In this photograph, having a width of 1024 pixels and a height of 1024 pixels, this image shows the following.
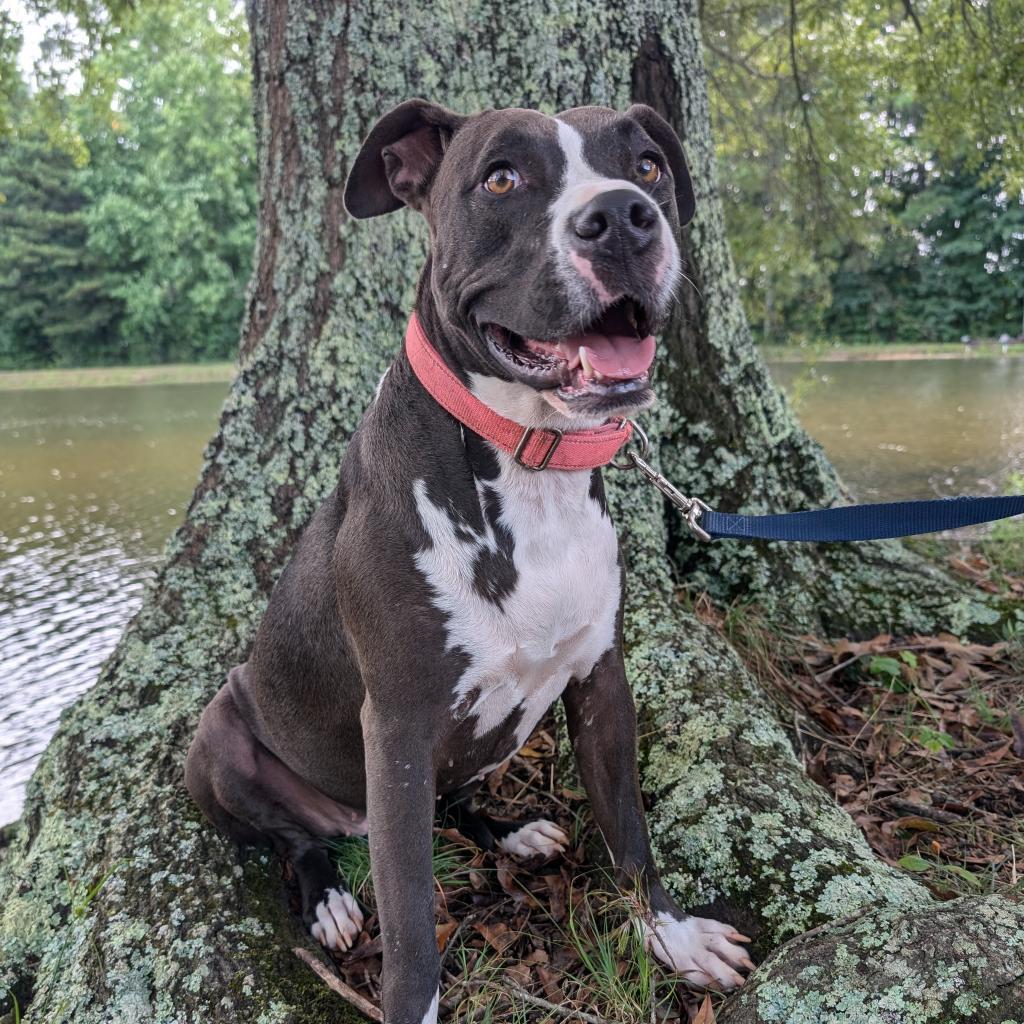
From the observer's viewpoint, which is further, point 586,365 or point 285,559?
point 285,559

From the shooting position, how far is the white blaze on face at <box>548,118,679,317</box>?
183 centimetres

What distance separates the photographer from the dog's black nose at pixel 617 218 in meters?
1.79

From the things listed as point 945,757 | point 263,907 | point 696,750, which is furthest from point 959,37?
point 263,907

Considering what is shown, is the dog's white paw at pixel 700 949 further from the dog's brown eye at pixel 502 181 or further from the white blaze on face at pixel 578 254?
the dog's brown eye at pixel 502 181

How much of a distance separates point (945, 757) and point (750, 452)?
4.60 ft

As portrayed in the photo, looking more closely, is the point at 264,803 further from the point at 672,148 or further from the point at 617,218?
the point at 672,148

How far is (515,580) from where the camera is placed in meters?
2.07

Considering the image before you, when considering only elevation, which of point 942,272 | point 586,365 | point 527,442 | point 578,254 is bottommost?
point 527,442

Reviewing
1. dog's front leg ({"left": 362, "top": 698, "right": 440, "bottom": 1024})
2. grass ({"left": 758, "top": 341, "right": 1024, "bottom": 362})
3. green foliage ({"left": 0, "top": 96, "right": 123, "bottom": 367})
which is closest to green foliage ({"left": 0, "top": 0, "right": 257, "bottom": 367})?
green foliage ({"left": 0, "top": 96, "right": 123, "bottom": 367})

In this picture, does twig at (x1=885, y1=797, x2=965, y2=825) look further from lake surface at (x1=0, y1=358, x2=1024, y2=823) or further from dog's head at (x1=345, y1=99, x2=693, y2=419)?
lake surface at (x1=0, y1=358, x2=1024, y2=823)

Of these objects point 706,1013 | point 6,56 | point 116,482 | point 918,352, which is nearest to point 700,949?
point 706,1013

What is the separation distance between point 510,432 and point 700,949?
4.26 feet

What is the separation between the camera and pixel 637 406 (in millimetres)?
1912

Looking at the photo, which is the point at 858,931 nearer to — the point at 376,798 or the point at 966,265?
the point at 376,798
